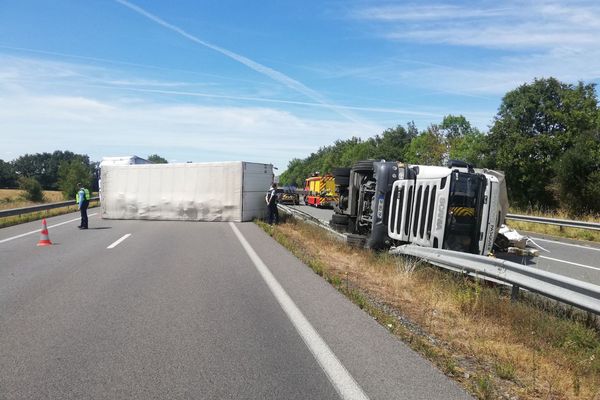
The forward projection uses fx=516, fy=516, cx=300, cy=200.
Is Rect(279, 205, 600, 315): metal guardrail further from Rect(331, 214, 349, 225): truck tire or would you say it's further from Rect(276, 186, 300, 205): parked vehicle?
Rect(276, 186, 300, 205): parked vehicle

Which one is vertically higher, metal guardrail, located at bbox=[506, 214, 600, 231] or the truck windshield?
the truck windshield

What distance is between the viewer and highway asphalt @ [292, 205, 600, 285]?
35.2 ft

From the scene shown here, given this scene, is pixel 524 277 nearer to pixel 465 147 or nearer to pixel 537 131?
pixel 537 131

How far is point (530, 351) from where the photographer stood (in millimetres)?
5227

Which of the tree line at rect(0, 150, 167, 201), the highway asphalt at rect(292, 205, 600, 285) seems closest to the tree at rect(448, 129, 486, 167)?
the highway asphalt at rect(292, 205, 600, 285)

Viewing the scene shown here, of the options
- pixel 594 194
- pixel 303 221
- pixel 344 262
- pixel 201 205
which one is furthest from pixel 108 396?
pixel 594 194

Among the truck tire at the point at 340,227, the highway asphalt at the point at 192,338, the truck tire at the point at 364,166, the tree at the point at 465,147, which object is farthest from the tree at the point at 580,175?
the highway asphalt at the point at 192,338

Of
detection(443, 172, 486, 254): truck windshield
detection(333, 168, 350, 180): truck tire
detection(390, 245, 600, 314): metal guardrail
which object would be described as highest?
detection(333, 168, 350, 180): truck tire

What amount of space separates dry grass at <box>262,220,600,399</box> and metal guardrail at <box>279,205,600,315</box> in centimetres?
25

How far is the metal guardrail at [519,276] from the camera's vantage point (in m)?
5.47

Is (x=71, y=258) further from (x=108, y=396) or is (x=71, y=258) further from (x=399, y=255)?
(x=108, y=396)

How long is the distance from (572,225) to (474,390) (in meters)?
16.8

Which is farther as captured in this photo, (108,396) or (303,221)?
(303,221)

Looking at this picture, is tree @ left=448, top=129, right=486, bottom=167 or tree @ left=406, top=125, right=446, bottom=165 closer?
tree @ left=448, top=129, right=486, bottom=167
